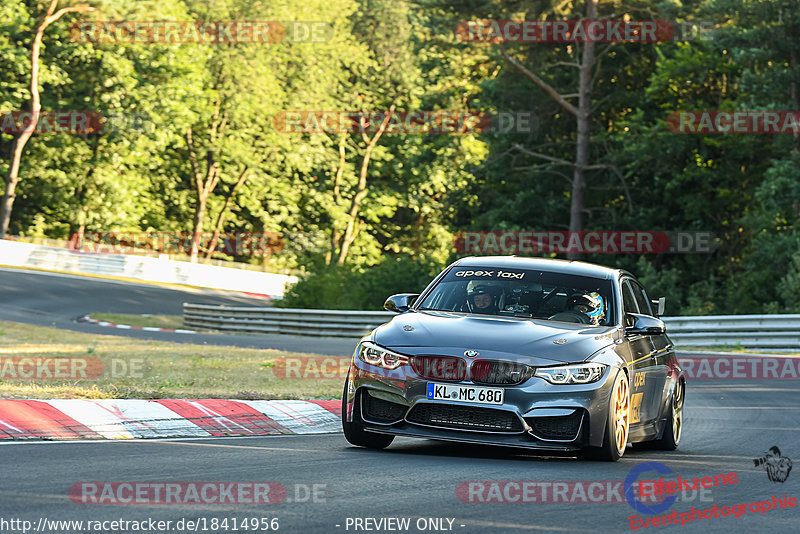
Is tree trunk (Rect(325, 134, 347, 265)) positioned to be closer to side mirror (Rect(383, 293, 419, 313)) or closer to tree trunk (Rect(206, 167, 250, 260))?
tree trunk (Rect(206, 167, 250, 260))

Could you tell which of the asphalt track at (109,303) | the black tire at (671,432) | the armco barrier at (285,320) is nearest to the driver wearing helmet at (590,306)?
the black tire at (671,432)

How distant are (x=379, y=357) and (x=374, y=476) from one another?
1.31 metres

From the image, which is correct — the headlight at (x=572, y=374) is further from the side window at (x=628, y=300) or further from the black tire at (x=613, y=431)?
the side window at (x=628, y=300)

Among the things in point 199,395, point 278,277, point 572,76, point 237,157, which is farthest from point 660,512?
point 237,157

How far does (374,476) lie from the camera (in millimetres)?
7734

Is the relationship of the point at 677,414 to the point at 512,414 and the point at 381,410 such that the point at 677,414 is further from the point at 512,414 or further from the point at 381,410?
the point at 381,410

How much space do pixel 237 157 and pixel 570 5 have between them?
29.6m

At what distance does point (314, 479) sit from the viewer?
295 inches

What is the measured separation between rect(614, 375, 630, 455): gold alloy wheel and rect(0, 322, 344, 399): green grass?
418 centimetres

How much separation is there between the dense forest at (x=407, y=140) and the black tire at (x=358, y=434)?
22.5m

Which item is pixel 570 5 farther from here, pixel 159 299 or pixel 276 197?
pixel 276 197

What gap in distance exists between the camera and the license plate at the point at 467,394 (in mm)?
8453

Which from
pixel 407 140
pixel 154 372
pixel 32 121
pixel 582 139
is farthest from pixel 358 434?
pixel 407 140

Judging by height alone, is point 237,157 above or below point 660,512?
above
